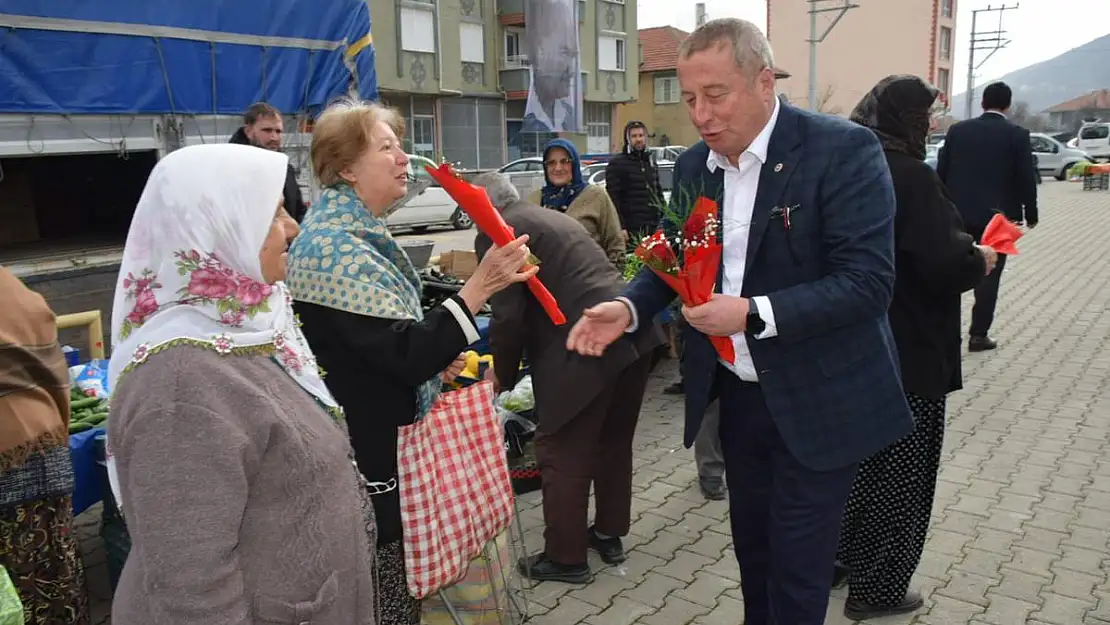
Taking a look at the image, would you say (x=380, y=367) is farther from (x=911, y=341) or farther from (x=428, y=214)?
(x=428, y=214)

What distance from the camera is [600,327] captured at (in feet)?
8.30

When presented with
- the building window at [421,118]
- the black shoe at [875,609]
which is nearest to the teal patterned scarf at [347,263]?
the black shoe at [875,609]

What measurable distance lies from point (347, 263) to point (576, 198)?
10.2 feet

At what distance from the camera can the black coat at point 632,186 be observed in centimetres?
674

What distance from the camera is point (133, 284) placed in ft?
5.30

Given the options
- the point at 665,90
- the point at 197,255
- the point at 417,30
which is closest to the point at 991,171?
the point at 197,255

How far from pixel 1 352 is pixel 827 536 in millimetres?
2440

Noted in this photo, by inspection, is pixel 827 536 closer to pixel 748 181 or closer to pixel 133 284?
pixel 748 181

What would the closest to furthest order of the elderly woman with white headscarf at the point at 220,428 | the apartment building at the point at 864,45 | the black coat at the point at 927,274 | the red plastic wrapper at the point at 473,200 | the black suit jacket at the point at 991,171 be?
the elderly woman with white headscarf at the point at 220,428 → the red plastic wrapper at the point at 473,200 → the black coat at the point at 927,274 → the black suit jacket at the point at 991,171 → the apartment building at the point at 864,45

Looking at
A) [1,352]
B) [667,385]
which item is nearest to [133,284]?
[1,352]

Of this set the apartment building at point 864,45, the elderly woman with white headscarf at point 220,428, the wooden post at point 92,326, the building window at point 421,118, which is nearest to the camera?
the elderly woman with white headscarf at point 220,428

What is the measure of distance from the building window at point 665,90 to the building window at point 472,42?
48.4ft

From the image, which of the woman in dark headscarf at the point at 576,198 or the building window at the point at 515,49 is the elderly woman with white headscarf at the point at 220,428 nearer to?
the woman in dark headscarf at the point at 576,198

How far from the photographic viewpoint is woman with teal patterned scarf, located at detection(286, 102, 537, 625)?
2.21 m
